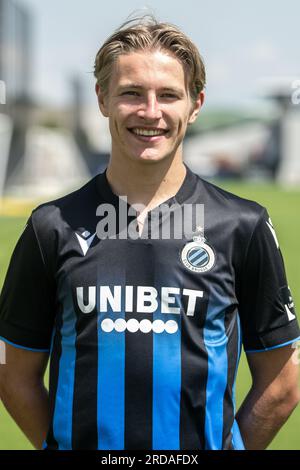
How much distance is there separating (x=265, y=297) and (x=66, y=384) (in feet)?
1.98

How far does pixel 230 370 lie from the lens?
2.19m

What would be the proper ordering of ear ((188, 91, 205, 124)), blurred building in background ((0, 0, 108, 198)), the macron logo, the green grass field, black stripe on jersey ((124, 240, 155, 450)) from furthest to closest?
blurred building in background ((0, 0, 108, 198)) → the green grass field → ear ((188, 91, 205, 124)) → the macron logo → black stripe on jersey ((124, 240, 155, 450))

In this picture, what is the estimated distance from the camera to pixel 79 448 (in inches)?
83.1

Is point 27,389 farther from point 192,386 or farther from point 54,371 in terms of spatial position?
point 192,386

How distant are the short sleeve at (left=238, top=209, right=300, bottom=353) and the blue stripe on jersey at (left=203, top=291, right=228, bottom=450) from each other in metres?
0.11

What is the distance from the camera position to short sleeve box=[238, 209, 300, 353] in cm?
220

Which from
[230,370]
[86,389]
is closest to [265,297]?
[230,370]

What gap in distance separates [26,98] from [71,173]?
14.6m

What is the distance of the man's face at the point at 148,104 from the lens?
2.12 metres

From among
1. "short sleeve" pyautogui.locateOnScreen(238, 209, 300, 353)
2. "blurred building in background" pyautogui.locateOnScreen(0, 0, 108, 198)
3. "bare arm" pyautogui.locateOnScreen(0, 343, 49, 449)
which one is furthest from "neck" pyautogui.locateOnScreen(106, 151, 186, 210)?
"blurred building in background" pyautogui.locateOnScreen(0, 0, 108, 198)

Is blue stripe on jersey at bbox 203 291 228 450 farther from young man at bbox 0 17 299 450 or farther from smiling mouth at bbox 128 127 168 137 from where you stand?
smiling mouth at bbox 128 127 168 137

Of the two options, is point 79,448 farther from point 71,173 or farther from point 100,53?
point 71,173

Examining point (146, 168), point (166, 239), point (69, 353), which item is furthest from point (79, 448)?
point (146, 168)

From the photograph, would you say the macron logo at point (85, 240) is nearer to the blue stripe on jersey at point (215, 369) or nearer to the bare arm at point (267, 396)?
the blue stripe on jersey at point (215, 369)
